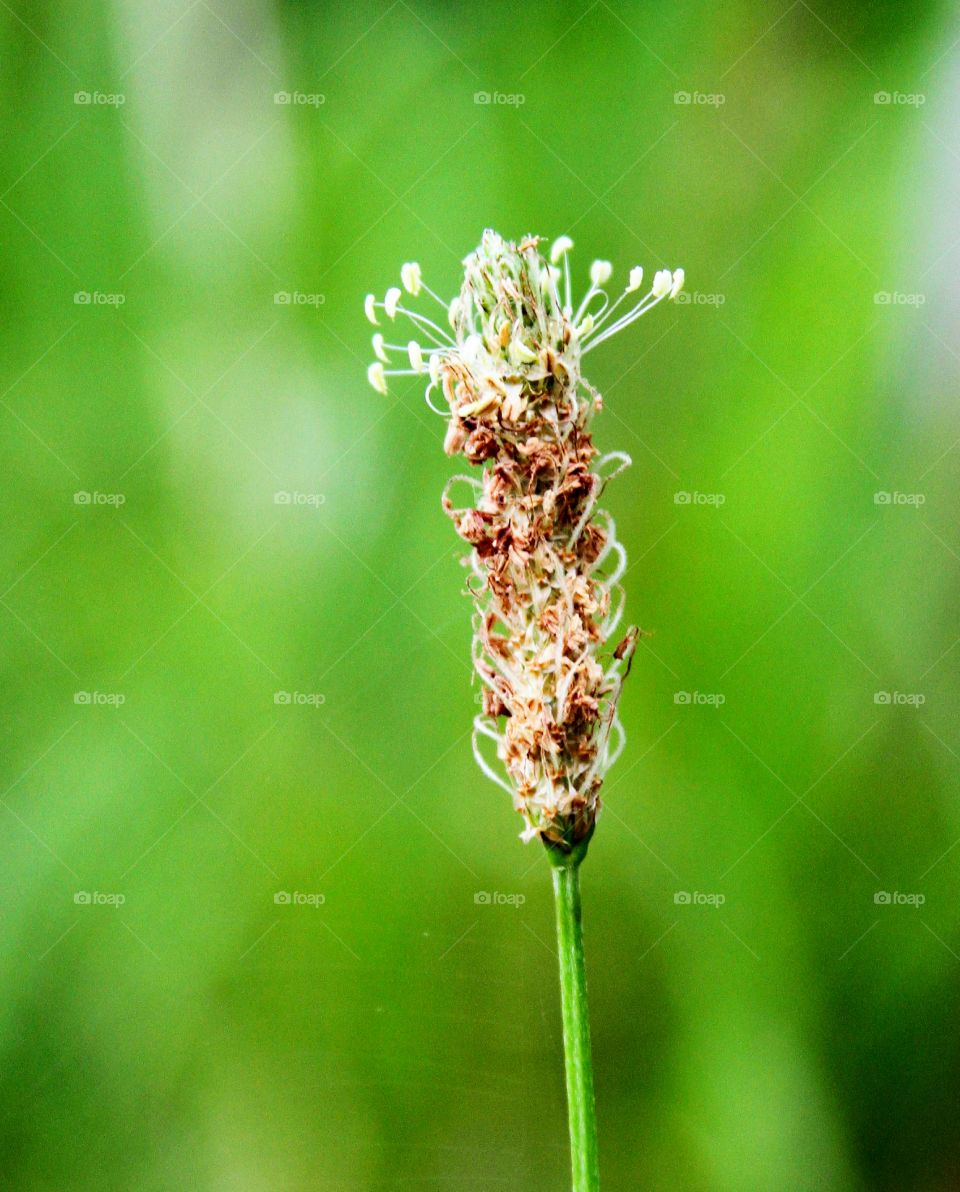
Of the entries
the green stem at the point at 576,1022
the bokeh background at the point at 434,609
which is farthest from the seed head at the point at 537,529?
the bokeh background at the point at 434,609

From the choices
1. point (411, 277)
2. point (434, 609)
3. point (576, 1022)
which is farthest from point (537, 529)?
point (434, 609)

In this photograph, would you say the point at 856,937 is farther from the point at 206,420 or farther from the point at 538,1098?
the point at 206,420

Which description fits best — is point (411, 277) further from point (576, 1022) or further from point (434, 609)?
point (434, 609)

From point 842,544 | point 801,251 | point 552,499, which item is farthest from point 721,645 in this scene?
point 552,499

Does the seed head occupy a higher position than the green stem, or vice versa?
the seed head

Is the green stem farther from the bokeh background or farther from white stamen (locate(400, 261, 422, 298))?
the bokeh background

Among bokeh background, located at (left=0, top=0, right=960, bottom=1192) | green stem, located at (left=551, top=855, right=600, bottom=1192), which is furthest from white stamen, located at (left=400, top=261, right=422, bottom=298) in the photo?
bokeh background, located at (left=0, top=0, right=960, bottom=1192)

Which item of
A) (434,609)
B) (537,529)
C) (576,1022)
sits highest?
(434,609)
